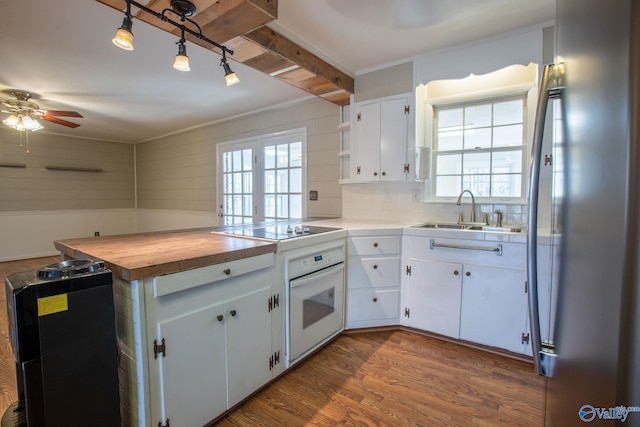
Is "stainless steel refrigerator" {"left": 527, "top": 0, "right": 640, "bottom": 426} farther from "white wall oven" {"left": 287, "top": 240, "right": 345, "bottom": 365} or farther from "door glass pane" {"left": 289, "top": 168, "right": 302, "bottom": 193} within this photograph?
"door glass pane" {"left": 289, "top": 168, "right": 302, "bottom": 193}

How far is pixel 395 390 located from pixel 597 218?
173 centimetres

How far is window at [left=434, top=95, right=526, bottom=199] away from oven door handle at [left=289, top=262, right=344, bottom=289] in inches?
52.9

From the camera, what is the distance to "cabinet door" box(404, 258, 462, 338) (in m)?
2.37

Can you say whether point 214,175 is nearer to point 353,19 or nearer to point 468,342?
point 353,19

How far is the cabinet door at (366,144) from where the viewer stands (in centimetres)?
303

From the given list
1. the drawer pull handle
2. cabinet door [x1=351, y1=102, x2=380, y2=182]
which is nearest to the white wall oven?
the drawer pull handle

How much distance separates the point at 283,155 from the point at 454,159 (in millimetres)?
2109

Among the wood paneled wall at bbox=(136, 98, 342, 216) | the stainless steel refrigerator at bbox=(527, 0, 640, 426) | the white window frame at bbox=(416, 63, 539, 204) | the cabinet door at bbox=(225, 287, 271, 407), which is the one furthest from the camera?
the wood paneled wall at bbox=(136, 98, 342, 216)

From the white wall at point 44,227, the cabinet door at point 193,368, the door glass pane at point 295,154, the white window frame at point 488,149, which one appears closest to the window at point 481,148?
the white window frame at point 488,149

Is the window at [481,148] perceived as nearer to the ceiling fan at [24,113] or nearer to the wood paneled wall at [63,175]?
the ceiling fan at [24,113]

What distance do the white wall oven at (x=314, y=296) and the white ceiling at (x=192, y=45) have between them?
1.67m

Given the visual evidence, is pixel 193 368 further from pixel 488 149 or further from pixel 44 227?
pixel 44 227

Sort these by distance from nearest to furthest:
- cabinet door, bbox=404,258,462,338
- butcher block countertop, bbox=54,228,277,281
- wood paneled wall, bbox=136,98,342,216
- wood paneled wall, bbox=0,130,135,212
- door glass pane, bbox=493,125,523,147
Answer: butcher block countertop, bbox=54,228,277,281, cabinet door, bbox=404,258,462,338, door glass pane, bbox=493,125,523,147, wood paneled wall, bbox=136,98,342,216, wood paneled wall, bbox=0,130,135,212

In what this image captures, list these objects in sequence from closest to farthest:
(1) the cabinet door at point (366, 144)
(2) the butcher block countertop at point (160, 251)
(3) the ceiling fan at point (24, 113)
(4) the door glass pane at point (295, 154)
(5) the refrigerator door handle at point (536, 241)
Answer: (5) the refrigerator door handle at point (536, 241) → (2) the butcher block countertop at point (160, 251) → (1) the cabinet door at point (366, 144) → (3) the ceiling fan at point (24, 113) → (4) the door glass pane at point (295, 154)
